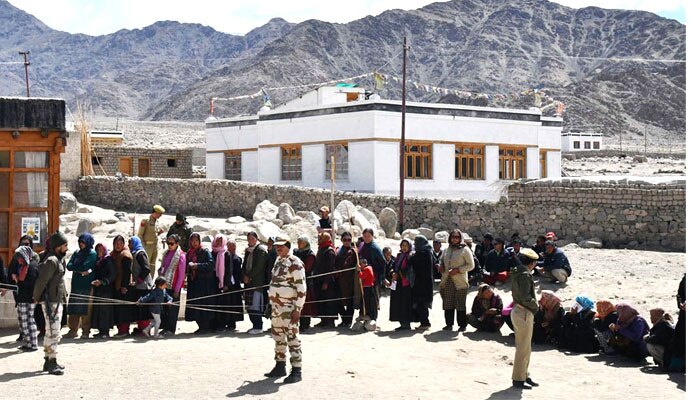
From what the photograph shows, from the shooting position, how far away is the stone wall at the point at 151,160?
37.5 meters

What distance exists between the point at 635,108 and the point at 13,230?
347ft

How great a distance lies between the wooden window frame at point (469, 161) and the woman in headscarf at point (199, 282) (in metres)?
18.9

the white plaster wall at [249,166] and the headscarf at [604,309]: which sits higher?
the white plaster wall at [249,166]

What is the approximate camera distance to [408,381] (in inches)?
354

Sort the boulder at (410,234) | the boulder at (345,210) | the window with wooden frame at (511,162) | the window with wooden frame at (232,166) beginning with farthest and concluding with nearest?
the window with wooden frame at (232,166) < the window with wooden frame at (511,162) < the boulder at (345,210) < the boulder at (410,234)

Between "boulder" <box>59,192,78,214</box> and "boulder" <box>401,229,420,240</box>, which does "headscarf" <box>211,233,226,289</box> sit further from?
"boulder" <box>59,192,78,214</box>

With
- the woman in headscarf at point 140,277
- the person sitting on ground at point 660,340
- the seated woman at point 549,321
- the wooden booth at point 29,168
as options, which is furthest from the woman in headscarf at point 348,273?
the person sitting on ground at point 660,340

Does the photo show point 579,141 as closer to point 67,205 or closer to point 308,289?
point 67,205

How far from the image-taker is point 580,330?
10445 millimetres

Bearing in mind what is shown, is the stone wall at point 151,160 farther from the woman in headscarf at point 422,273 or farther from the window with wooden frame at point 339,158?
→ the woman in headscarf at point 422,273

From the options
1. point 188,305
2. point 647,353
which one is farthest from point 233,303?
point 647,353

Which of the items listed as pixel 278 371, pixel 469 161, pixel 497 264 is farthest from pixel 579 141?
pixel 278 371

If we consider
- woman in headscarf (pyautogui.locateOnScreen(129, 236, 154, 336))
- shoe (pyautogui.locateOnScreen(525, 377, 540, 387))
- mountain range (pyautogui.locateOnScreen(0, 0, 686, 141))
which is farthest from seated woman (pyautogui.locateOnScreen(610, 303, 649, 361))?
mountain range (pyautogui.locateOnScreen(0, 0, 686, 141))

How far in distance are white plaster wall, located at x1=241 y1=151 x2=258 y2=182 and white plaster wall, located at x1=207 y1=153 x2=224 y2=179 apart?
1586 millimetres
